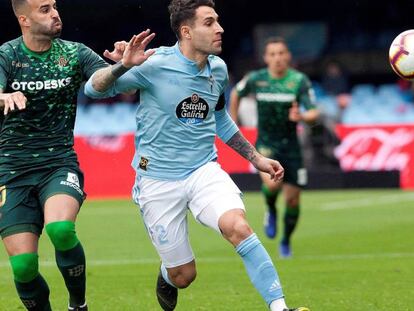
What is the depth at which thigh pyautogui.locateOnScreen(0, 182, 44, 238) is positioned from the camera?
330 inches

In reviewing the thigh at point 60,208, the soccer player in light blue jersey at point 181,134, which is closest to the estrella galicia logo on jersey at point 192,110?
the soccer player in light blue jersey at point 181,134

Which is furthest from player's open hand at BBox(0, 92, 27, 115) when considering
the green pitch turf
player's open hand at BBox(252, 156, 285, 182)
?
the green pitch turf

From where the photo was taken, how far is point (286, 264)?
1338 cm

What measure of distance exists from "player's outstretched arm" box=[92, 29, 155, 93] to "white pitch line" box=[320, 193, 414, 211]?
12.8 meters

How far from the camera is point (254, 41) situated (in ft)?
113

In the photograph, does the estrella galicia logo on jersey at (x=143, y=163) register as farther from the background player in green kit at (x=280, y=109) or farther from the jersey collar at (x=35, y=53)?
the background player in green kit at (x=280, y=109)

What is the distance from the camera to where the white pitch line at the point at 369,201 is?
21209 millimetres

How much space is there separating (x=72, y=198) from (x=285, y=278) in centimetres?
418

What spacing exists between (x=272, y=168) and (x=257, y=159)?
21 centimetres

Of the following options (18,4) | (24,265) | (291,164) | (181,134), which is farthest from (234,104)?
(24,265)

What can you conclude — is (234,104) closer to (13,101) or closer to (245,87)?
(245,87)

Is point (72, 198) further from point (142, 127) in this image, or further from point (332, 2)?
point (332, 2)

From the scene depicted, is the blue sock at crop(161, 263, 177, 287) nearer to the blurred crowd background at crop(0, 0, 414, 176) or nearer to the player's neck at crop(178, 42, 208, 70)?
the player's neck at crop(178, 42, 208, 70)

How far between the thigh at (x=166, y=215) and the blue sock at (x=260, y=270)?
787mm
